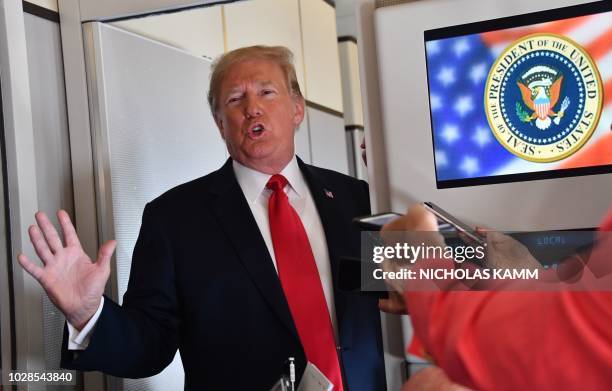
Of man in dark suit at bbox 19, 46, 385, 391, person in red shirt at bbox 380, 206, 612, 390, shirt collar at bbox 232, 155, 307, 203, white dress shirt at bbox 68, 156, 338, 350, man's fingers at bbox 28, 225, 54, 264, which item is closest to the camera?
person in red shirt at bbox 380, 206, 612, 390

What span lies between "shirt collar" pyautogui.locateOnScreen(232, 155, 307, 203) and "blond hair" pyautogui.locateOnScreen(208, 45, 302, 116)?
9.2 inches

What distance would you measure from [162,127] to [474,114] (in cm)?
129

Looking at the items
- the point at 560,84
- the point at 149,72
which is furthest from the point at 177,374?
the point at 560,84

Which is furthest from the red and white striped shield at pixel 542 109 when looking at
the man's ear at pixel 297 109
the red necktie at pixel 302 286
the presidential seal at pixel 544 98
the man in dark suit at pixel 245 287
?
the man's ear at pixel 297 109

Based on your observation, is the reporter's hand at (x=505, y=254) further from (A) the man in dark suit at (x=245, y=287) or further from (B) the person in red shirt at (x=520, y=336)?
(A) the man in dark suit at (x=245, y=287)

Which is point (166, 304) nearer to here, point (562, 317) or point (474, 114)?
point (474, 114)

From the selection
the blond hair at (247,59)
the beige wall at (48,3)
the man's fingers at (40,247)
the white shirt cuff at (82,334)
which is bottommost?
the white shirt cuff at (82,334)

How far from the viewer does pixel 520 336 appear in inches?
28.9

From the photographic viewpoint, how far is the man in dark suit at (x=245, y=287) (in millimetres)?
1919

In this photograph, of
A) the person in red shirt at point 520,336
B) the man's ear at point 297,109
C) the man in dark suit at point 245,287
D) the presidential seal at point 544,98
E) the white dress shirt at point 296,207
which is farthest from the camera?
the man's ear at point 297,109

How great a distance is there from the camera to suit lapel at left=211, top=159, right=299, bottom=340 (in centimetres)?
193

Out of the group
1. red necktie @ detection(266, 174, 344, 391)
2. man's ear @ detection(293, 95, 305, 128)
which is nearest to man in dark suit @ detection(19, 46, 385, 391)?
red necktie @ detection(266, 174, 344, 391)

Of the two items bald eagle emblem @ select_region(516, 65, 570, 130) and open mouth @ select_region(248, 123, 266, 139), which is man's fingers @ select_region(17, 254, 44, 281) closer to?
open mouth @ select_region(248, 123, 266, 139)

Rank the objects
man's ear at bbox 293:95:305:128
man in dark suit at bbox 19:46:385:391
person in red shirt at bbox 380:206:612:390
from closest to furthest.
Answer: person in red shirt at bbox 380:206:612:390 → man in dark suit at bbox 19:46:385:391 → man's ear at bbox 293:95:305:128
